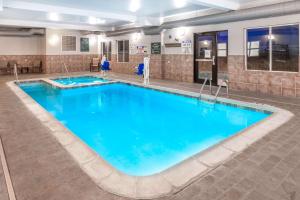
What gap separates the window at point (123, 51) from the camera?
13.3 metres

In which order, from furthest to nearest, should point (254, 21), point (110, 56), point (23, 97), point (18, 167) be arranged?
point (110, 56) → point (254, 21) → point (23, 97) → point (18, 167)

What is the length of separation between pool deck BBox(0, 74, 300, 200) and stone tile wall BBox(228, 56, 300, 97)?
314 centimetres

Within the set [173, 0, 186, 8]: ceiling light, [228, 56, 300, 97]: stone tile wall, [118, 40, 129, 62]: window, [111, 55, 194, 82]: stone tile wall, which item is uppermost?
[173, 0, 186, 8]: ceiling light

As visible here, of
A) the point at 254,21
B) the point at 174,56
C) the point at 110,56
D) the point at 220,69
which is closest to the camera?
the point at 254,21

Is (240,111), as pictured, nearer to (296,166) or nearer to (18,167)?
(296,166)

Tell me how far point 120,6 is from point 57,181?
21.8 feet

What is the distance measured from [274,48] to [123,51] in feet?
28.2

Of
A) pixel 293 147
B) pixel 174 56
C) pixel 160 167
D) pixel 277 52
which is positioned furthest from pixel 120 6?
pixel 293 147

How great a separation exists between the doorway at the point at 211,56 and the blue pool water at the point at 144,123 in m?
2.06

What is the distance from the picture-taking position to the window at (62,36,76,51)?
1430 centimetres

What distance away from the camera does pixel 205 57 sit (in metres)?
8.84

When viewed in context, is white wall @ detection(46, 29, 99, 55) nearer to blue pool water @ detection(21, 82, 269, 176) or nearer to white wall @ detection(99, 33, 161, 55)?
white wall @ detection(99, 33, 161, 55)

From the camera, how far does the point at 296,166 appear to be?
104 inches

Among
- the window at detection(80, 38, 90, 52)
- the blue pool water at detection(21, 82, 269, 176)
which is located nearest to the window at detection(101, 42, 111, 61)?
the window at detection(80, 38, 90, 52)
